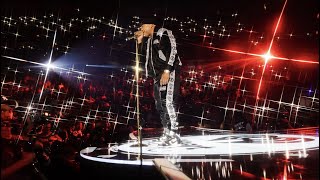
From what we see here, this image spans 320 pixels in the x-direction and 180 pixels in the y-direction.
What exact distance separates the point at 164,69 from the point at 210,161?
50.5 inches

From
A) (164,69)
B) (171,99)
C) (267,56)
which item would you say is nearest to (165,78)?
(164,69)

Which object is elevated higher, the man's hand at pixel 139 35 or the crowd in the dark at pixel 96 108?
the man's hand at pixel 139 35

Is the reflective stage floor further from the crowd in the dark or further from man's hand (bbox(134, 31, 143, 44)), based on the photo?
man's hand (bbox(134, 31, 143, 44))

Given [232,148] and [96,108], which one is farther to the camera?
[96,108]

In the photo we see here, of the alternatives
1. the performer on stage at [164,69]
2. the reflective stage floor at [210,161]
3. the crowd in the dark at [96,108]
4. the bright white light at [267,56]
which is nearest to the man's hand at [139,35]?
the performer on stage at [164,69]

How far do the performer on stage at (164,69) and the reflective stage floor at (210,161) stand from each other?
1.01ft

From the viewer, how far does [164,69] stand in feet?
11.9

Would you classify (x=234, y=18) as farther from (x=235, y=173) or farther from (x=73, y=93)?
(x=235, y=173)

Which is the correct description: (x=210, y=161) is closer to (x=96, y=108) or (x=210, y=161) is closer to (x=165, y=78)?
(x=165, y=78)

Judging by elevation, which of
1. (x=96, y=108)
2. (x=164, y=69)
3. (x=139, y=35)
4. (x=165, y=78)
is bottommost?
(x=96, y=108)

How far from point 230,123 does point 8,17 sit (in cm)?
551

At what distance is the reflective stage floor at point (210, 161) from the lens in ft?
8.40

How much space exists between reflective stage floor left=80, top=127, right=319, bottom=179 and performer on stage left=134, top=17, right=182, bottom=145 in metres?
0.31

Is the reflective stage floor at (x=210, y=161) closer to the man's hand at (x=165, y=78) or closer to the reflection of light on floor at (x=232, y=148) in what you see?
the reflection of light on floor at (x=232, y=148)
